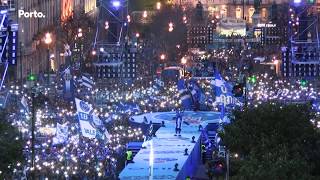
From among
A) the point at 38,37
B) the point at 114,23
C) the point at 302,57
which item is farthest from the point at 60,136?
the point at 38,37

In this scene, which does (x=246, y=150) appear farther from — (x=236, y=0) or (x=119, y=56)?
(x=236, y=0)

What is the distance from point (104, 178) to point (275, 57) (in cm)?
4176

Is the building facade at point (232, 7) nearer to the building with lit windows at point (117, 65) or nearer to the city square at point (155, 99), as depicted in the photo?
the city square at point (155, 99)

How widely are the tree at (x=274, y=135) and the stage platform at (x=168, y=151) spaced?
3.02 m

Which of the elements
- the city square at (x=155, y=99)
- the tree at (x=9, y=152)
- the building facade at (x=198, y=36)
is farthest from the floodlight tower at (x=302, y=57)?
the building facade at (x=198, y=36)

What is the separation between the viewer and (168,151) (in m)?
40.3

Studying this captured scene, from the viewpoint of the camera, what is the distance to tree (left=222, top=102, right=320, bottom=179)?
30.4 metres

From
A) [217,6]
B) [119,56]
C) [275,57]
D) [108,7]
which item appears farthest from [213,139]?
[217,6]

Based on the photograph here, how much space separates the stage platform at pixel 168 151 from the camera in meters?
34.8

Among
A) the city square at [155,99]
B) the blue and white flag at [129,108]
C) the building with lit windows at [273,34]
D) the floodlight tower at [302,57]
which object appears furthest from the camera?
the building with lit windows at [273,34]

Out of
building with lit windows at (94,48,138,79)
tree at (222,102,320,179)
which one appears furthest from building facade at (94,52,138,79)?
tree at (222,102,320,179)

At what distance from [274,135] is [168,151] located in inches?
364

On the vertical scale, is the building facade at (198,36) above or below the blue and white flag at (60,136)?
above

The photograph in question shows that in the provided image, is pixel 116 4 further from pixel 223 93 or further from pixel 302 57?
pixel 223 93
